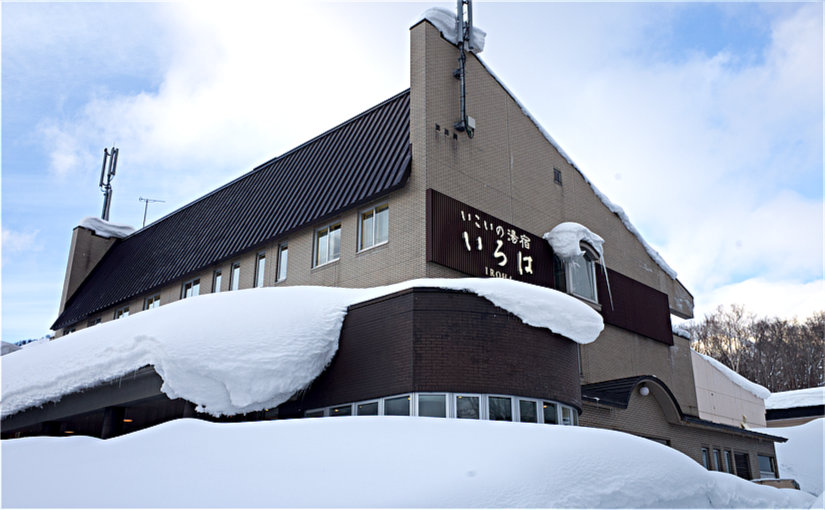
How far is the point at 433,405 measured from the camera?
42.7 feet

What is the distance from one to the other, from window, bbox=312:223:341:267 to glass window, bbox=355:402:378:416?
5.58 metres

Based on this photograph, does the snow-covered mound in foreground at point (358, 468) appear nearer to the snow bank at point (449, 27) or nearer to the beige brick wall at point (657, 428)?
the beige brick wall at point (657, 428)

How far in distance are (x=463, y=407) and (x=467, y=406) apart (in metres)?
0.09

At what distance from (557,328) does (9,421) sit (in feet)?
45.2

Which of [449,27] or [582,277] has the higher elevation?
[449,27]

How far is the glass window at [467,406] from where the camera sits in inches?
514

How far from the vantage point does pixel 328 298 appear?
15422 mm

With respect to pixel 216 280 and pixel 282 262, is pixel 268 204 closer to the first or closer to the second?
pixel 282 262

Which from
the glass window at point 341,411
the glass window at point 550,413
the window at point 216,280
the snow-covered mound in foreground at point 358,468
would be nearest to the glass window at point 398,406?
the glass window at point 341,411

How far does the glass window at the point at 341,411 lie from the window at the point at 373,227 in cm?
459

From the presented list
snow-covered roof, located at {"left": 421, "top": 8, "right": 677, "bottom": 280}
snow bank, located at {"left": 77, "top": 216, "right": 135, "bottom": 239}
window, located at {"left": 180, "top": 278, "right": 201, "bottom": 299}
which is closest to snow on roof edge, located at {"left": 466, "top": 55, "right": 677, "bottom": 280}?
snow-covered roof, located at {"left": 421, "top": 8, "right": 677, "bottom": 280}

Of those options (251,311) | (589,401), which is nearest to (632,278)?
(589,401)

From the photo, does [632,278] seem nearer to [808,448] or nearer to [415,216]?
[415,216]

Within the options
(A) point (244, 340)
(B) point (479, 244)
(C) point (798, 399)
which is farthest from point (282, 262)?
(C) point (798, 399)
